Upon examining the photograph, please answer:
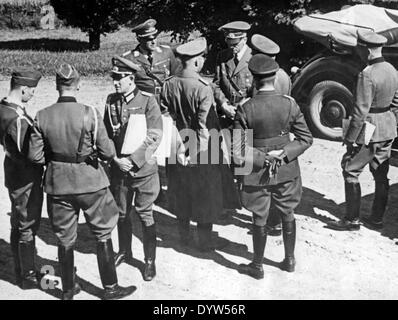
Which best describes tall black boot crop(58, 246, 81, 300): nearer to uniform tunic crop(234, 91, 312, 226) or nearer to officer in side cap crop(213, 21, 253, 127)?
uniform tunic crop(234, 91, 312, 226)

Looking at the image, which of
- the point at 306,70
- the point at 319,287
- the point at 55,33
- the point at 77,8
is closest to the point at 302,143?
the point at 319,287

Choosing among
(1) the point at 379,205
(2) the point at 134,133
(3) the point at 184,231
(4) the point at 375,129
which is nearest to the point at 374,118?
(4) the point at 375,129

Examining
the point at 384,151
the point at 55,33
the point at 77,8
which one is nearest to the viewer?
the point at 384,151

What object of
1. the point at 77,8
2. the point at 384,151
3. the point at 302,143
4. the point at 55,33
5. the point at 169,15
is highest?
the point at 302,143

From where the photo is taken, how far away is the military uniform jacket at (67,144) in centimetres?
438

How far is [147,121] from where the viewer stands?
509 centimetres

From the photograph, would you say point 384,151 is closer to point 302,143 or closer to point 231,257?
point 302,143

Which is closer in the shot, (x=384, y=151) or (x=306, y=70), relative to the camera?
(x=384, y=151)

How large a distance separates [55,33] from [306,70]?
2083 cm

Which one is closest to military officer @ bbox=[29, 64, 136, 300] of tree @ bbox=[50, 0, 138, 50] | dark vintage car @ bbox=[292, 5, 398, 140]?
dark vintage car @ bbox=[292, 5, 398, 140]

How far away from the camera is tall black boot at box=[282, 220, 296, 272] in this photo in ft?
17.1

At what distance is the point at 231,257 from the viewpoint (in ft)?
18.5

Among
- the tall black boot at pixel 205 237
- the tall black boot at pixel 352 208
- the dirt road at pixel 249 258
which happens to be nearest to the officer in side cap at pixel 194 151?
the tall black boot at pixel 205 237

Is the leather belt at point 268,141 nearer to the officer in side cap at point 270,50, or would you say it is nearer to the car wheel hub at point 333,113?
the officer in side cap at point 270,50
